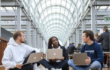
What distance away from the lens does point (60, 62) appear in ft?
15.8

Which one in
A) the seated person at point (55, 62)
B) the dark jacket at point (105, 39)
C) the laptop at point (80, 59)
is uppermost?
the dark jacket at point (105, 39)

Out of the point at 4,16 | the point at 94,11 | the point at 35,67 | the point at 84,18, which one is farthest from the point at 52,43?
the point at 4,16

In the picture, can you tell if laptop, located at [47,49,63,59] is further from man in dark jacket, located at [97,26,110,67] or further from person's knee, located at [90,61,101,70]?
man in dark jacket, located at [97,26,110,67]

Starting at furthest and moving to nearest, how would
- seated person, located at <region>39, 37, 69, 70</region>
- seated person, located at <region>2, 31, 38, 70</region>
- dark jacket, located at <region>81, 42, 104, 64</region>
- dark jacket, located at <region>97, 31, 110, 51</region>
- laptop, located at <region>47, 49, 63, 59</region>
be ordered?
dark jacket, located at <region>97, 31, 110, 51</region> → seated person, located at <region>39, 37, 69, 70</region> → laptop, located at <region>47, 49, 63, 59</region> → dark jacket, located at <region>81, 42, 104, 64</region> → seated person, located at <region>2, 31, 38, 70</region>

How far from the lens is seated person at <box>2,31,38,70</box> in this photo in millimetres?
3396

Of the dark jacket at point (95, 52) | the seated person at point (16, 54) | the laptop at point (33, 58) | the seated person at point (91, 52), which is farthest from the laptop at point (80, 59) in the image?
the seated person at point (16, 54)

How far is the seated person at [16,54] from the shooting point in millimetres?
3396

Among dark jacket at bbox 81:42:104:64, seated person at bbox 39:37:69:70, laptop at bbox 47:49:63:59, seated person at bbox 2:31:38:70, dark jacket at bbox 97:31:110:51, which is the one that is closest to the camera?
seated person at bbox 2:31:38:70

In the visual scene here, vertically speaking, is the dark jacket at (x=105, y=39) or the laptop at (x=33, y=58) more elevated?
the dark jacket at (x=105, y=39)

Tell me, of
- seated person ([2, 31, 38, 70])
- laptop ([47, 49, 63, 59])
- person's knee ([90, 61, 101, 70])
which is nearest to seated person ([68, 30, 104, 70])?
person's knee ([90, 61, 101, 70])

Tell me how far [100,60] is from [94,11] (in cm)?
864

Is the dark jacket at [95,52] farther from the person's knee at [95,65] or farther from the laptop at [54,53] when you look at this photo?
the laptop at [54,53]

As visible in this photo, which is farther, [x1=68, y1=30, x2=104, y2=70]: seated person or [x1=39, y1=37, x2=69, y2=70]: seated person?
[x1=39, y1=37, x2=69, y2=70]: seated person

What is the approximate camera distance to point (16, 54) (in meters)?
3.63
